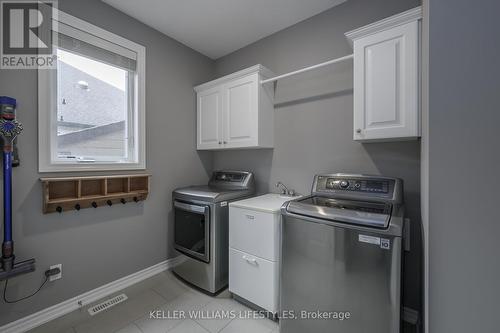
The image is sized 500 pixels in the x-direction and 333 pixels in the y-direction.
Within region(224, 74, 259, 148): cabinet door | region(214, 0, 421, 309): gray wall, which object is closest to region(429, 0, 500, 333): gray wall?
region(214, 0, 421, 309): gray wall

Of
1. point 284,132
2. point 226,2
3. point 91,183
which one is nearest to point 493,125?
point 284,132

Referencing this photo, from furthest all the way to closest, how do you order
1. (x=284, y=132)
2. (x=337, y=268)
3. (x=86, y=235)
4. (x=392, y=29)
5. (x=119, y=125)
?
(x=284, y=132), (x=119, y=125), (x=86, y=235), (x=392, y=29), (x=337, y=268)

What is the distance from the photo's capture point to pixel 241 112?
7.27 ft

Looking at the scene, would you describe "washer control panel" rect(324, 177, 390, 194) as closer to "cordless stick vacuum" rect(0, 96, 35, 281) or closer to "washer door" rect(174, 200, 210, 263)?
"washer door" rect(174, 200, 210, 263)

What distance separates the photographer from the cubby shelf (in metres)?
1.59

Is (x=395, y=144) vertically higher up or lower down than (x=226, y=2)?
lower down

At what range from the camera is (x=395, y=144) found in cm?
163

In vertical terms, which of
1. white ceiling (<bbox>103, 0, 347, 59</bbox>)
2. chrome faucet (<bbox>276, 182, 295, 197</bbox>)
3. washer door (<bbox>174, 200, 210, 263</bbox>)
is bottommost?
washer door (<bbox>174, 200, 210, 263</bbox>)

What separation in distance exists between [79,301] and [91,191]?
91cm

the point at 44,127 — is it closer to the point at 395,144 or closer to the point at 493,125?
the point at 493,125

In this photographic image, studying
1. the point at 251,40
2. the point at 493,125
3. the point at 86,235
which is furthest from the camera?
the point at 251,40

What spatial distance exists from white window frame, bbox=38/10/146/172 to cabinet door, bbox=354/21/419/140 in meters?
1.99

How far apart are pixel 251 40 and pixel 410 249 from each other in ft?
8.52

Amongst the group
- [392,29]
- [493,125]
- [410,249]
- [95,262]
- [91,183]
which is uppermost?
[392,29]
